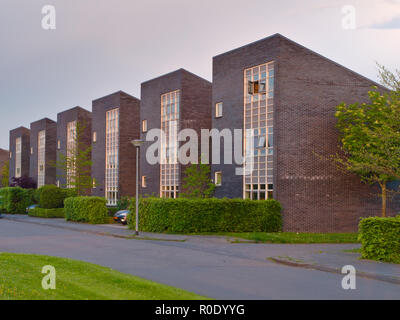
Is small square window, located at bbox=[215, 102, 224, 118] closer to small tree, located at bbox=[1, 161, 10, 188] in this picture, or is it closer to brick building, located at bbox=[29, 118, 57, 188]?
brick building, located at bbox=[29, 118, 57, 188]

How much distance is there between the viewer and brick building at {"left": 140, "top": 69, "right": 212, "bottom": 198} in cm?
3512

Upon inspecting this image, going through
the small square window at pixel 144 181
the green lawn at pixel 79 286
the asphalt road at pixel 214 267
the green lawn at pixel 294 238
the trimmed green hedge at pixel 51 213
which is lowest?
the trimmed green hedge at pixel 51 213

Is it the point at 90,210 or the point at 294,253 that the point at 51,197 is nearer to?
the point at 90,210

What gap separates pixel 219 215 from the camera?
23672mm

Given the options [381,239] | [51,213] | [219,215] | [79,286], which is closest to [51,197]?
[51,213]

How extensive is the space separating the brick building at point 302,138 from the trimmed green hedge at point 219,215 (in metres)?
0.97

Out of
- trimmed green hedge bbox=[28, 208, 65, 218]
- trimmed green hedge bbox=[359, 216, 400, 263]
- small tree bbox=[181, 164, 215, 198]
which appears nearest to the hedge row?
trimmed green hedge bbox=[28, 208, 65, 218]

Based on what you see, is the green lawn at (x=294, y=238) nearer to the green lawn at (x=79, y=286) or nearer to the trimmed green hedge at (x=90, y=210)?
the green lawn at (x=79, y=286)

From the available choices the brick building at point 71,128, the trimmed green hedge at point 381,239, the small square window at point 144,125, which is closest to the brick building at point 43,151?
the brick building at point 71,128

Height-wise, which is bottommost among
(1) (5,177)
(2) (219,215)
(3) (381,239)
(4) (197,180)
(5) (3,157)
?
(2) (219,215)

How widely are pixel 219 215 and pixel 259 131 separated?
559 centimetres

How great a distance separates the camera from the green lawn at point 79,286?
7.82 m

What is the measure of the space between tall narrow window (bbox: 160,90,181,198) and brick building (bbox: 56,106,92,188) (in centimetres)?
1595
